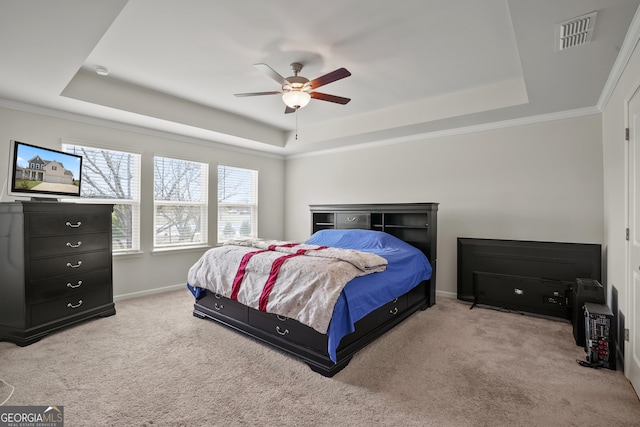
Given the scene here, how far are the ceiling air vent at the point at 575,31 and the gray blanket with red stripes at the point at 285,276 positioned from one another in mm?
2136

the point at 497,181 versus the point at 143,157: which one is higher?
the point at 143,157

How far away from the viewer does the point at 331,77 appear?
8.47ft

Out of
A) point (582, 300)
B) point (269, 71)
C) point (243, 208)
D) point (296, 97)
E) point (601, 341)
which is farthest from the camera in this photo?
point (243, 208)

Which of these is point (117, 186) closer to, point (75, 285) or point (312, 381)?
point (75, 285)

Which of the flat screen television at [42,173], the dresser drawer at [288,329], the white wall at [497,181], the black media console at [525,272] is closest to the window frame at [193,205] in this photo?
the flat screen television at [42,173]

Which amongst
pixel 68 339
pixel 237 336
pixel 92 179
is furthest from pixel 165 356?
pixel 92 179

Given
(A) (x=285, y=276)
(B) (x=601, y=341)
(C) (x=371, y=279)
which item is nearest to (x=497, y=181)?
(B) (x=601, y=341)

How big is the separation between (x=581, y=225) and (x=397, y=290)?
2.41 metres

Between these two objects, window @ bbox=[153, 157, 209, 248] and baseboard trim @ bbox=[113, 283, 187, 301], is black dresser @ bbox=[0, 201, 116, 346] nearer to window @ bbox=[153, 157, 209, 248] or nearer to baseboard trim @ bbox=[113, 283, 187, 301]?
baseboard trim @ bbox=[113, 283, 187, 301]

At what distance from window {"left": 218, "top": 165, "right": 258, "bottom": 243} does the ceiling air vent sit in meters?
4.69

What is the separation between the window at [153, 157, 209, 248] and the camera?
4547mm

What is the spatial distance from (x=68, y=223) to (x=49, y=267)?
0.46 m

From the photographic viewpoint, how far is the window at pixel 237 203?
5.34m

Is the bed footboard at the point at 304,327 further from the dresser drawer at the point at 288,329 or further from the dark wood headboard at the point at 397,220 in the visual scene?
the dark wood headboard at the point at 397,220
